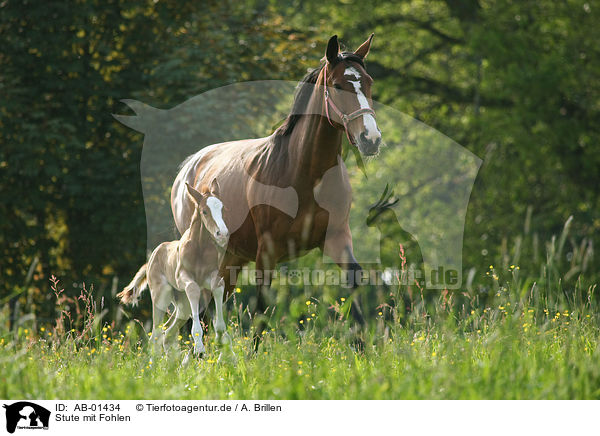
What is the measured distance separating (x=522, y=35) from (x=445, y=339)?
34.5ft

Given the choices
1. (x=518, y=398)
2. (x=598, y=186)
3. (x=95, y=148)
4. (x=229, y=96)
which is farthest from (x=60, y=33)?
(x=598, y=186)

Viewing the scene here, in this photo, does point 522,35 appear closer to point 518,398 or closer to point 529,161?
point 529,161

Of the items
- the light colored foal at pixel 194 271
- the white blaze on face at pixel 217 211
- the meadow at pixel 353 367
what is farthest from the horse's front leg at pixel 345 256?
the white blaze on face at pixel 217 211

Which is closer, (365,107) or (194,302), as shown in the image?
(365,107)

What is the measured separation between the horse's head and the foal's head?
3.32 ft

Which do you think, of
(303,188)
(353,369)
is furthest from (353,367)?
(303,188)

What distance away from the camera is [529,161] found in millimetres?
13547

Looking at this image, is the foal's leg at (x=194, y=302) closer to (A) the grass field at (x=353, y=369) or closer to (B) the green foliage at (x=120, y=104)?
(A) the grass field at (x=353, y=369)

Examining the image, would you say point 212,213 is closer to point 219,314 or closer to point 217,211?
point 217,211

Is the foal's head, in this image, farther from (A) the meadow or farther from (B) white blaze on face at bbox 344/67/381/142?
(B) white blaze on face at bbox 344/67/381/142

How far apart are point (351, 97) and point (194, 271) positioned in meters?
1.64

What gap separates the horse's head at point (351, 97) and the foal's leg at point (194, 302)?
1497 mm

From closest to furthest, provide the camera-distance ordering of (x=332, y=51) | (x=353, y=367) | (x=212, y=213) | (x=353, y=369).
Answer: (x=353, y=369) < (x=353, y=367) < (x=212, y=213) < (x=332, y=51)
